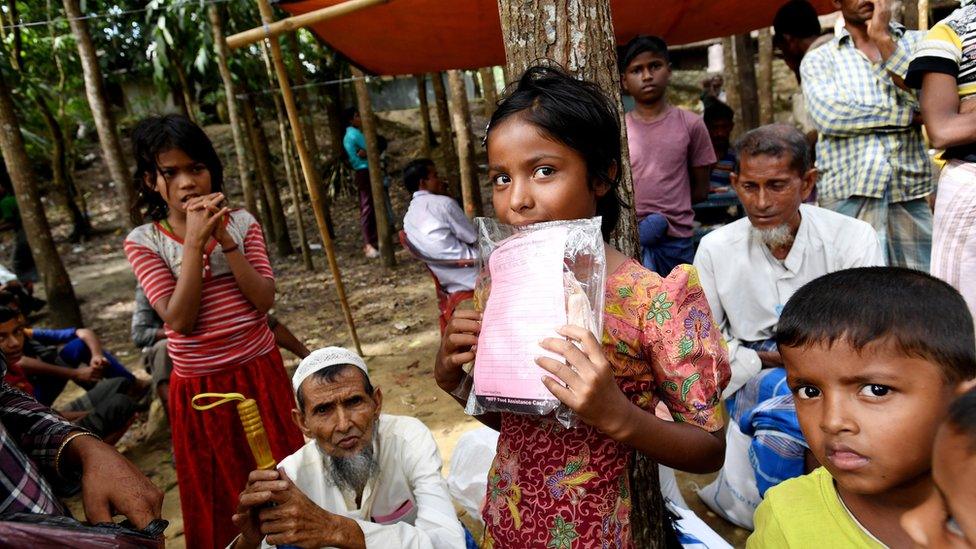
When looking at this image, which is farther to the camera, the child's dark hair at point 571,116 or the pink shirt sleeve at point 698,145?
the pink shirt sleeve at point 698,145

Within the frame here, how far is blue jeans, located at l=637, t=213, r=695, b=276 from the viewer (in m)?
3.63

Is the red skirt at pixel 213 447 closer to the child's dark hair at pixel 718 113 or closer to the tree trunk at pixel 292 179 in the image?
the child's dark hair at pixel 718 113

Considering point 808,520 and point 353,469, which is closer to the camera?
point 808,520

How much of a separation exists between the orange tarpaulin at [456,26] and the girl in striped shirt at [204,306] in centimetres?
169

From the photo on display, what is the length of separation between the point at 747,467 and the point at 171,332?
2.62m

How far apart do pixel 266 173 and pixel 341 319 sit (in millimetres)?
3539

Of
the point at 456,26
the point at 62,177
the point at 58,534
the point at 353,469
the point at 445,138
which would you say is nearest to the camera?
the point at 58,534

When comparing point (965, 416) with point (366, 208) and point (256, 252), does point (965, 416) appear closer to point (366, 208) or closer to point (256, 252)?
point (256, 252)

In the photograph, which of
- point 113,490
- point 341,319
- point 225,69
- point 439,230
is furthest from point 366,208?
point 113,490

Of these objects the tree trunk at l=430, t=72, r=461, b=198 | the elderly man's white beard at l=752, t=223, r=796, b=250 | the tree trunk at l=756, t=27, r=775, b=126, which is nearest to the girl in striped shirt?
the elderly man's white beard at l=752, t=223, r=796, b=250

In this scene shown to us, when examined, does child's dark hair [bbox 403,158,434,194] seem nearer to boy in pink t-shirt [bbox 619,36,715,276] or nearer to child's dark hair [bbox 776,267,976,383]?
boy in pink t-shirt [bbox 619,36,715,276]

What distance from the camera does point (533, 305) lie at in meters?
1.12

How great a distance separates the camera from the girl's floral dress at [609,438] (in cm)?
120

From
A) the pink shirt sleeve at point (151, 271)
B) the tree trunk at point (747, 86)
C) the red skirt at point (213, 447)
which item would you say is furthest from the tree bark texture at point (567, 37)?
the tree trunk at point (747, 86)
